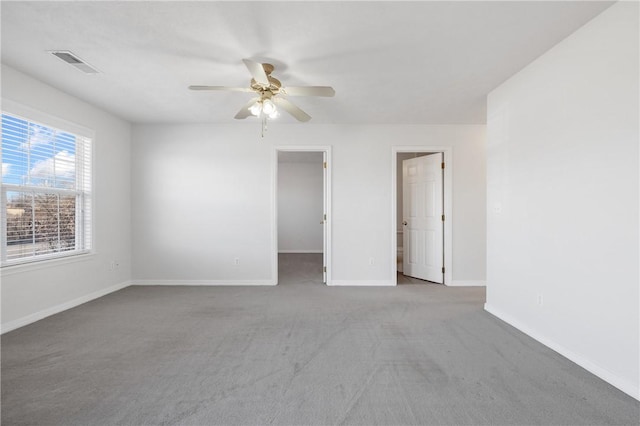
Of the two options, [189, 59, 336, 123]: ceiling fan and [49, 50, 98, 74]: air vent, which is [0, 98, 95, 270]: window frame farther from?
[189, 59, 336, 123]: ceiling fan

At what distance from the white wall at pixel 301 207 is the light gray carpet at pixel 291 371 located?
4.71m

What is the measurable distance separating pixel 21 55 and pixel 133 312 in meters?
2.71

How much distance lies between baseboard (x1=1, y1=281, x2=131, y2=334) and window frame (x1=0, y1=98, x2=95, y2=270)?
54cm

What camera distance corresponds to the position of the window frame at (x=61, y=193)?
104 inches

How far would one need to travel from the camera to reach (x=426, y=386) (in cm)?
182

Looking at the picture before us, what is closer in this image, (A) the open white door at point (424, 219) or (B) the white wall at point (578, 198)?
(B) the white wall at point (578, 198)

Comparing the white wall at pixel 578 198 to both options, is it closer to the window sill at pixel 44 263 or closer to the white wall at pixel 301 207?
the window sill at pixel 44 263

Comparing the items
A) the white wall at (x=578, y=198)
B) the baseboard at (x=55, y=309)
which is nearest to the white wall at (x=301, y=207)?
the baseboard at (x=55, y=309)

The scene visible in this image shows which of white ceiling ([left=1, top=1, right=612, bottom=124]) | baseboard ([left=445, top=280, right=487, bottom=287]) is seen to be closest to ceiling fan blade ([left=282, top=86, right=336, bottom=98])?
white ceiling ([left=1, top=1, right=612, bottom=124])

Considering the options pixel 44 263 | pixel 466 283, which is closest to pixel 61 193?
pixel 44 263

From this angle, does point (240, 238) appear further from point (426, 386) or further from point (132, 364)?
point (426, 386)

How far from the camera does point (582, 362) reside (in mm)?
2029

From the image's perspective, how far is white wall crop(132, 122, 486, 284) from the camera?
4.30m

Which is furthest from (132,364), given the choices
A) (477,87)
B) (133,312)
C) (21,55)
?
(477,87)
